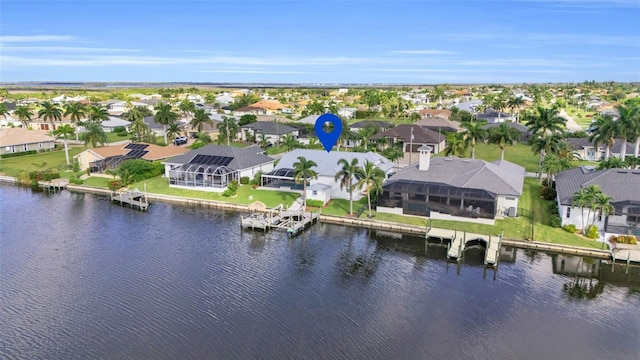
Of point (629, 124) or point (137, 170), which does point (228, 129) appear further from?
point (629, 124)

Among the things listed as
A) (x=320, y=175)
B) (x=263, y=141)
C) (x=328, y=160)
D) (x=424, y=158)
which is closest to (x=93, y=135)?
(x=263, y=141)

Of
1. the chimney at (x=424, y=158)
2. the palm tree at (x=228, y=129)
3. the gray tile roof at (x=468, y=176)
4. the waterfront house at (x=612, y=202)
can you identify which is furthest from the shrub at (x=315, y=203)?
the palm tree at (x=228, y=129)

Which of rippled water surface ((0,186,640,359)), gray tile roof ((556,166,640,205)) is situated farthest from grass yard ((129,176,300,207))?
gray tile roof ((556,166,640,205))

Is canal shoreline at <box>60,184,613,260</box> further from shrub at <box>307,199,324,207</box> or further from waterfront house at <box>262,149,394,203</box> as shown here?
waterfront house at <box>262,149,394,203</box>

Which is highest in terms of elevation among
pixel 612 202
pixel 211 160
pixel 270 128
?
pixel 270 128

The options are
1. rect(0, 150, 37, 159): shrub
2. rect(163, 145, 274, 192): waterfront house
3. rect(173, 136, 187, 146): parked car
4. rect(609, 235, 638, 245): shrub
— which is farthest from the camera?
rect(173, 136, 187, 146): parked car

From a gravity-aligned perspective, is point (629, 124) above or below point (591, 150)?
above
